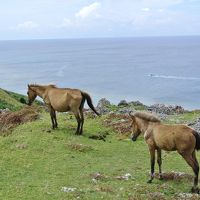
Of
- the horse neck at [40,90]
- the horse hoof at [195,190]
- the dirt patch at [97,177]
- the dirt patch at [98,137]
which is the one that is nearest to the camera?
the horse hoof at [195,190]

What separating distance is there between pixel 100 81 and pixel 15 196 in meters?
124

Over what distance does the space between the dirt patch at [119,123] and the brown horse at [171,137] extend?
9.79m

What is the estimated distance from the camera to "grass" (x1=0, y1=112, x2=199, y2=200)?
13305mm

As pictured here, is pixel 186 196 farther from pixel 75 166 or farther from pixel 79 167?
pixel 75 166

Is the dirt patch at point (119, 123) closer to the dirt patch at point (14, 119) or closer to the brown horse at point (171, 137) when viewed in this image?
the dirt patch at point (14, 119)

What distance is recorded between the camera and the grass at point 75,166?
43.7 feet

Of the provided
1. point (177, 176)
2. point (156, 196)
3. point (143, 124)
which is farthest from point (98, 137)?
point (156, 196)

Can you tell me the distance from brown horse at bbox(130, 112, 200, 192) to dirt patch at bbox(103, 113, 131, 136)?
385 inches

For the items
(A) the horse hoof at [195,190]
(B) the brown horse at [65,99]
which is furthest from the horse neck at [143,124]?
(B) the brown horse at [65,99]

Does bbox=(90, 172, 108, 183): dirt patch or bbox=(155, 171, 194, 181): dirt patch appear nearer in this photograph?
bbox=(90, 172, 108, 183): dirt patch

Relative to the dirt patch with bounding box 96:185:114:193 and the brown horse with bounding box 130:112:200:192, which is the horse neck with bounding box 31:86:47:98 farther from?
the dirt patch with bounding box 96:185:114:193

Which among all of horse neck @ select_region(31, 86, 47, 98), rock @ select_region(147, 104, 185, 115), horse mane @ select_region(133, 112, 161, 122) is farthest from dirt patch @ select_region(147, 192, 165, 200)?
rock @ select_region(147, 104, 185, 115)

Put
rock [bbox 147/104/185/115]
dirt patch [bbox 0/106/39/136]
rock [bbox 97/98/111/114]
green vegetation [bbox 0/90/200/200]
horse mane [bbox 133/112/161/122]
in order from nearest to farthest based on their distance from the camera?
green vegetation [bbox 0/90/200/200], horse mane [bbox 133/112/161/122], dirt patch [bbox 0/106/39/136], rock [bbox 97/98/111/114], rock [bbox 147/104/185/115]

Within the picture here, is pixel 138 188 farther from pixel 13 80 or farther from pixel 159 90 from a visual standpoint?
pixel 13 80
